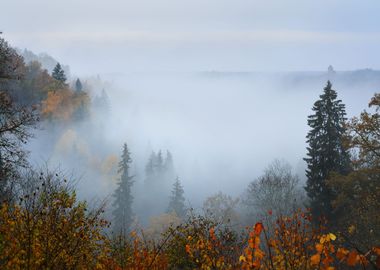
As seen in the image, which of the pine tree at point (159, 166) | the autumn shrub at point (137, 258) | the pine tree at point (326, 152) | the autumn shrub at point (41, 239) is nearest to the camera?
the autumn shrub at point (41, 239)

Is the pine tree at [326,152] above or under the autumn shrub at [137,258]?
above

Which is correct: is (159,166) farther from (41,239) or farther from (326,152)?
(41,239)

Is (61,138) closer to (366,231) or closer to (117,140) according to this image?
(117,140)

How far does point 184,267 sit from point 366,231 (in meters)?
11.3

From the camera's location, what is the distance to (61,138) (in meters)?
84.7

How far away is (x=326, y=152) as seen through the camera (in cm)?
2741

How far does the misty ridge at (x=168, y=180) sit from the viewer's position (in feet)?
33.4

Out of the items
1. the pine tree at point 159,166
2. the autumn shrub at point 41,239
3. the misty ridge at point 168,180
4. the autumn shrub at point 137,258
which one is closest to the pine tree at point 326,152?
the misty ridge at point 168,180

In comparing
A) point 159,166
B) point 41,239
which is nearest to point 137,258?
point 41,239

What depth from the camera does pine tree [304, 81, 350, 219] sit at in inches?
1056

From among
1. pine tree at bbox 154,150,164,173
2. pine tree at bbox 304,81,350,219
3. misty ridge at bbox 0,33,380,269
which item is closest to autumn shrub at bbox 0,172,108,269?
misty ridge at bbox 0,33,380,269

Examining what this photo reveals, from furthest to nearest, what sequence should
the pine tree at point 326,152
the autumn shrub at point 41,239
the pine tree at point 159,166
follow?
the pine tree at point 159,166, the pine tree at point 326,152, the autumn shrub at point 41,239

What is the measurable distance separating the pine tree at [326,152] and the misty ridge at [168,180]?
0.08 meters

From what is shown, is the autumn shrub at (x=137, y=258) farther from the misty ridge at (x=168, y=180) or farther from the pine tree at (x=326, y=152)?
the pine tree at (x=326, y=152)
